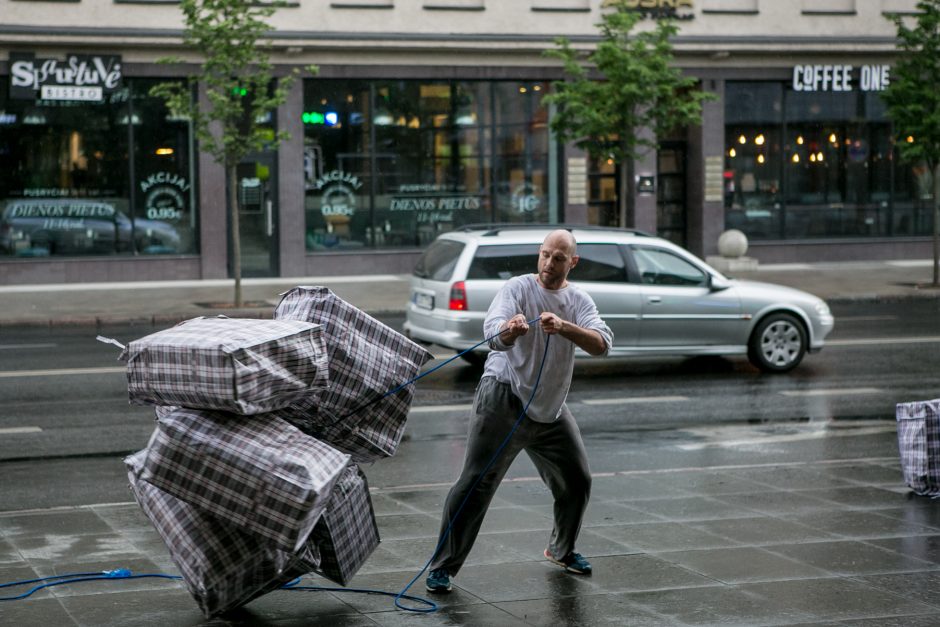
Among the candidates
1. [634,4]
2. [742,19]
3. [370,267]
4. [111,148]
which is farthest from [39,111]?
[742,19]

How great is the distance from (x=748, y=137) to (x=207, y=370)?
2808 cm

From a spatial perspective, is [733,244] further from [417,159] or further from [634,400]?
[634,400]

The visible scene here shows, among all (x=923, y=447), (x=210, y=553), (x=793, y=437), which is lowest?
(x=793, y=437)

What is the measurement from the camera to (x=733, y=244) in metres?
30.3

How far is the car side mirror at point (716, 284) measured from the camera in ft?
51.7

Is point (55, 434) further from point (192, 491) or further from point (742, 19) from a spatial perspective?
point (742, 19)

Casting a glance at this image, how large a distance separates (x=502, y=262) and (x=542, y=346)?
8328 mm

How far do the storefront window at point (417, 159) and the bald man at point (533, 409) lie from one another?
2283 centimetres

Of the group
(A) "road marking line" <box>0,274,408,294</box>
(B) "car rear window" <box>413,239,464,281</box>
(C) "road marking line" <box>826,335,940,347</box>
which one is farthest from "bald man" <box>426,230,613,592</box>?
(A) "road marking line" <box>0,274,408,294</box>

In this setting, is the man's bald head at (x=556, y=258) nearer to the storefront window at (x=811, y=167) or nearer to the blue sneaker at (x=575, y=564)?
the blue sneaker at (x=575, y=564)

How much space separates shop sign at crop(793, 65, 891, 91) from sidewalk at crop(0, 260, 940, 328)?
4.20m

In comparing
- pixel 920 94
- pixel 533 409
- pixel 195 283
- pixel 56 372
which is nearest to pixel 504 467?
pixel 533 409

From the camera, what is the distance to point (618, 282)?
15.5m

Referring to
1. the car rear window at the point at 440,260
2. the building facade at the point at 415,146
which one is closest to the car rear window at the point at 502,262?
the car rear window at the point at 440,260
